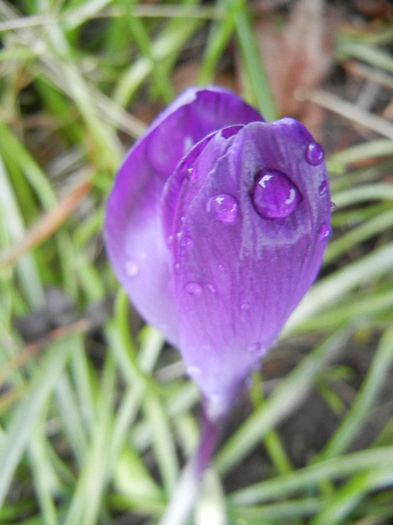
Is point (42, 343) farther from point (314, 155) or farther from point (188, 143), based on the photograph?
point (314, 155)

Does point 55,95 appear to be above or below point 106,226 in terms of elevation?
above

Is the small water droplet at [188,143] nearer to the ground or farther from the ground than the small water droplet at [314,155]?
farther from the ground

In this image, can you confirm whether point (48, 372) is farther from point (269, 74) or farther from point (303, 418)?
point (269, 74)

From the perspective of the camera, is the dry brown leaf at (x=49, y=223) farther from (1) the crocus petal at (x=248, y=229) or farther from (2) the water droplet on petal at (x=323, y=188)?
(2) the water droplet on petal at (x=323, y=188)

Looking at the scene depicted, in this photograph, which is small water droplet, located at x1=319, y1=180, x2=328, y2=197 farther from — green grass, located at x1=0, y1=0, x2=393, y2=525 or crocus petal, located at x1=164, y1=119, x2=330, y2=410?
green grass, located at x1=0, y1=0, x2=393, y2=525

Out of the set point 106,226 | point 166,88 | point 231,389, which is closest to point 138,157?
point 106,226

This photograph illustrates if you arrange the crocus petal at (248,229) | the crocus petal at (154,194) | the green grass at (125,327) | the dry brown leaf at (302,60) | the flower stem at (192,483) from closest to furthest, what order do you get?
the crocus petal at (248,229), the crocus petal at (154,194), the flower stem at (192,483), the green grass at (125,327), the dry brown leaf at (302,60)

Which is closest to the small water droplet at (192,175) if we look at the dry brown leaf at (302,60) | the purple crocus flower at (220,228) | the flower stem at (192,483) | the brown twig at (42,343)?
the purple crocus flower at (220,228)
